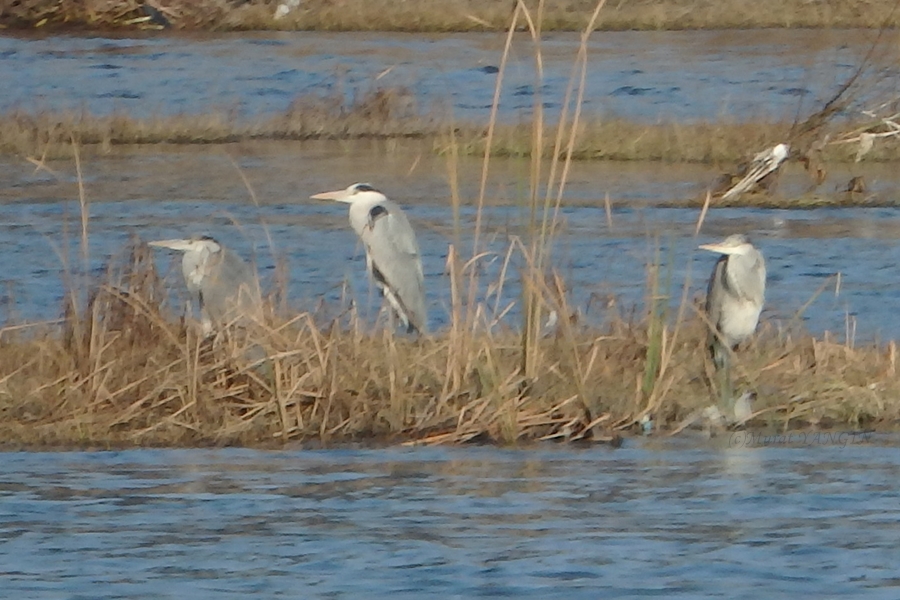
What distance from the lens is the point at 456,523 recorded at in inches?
294

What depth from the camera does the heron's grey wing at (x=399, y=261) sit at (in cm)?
1123

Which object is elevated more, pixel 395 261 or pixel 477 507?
pixel 395 261

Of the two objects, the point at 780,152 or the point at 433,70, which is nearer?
the point at 780,152

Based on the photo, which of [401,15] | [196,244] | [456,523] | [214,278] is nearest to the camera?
[456,523]

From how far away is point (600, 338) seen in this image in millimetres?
9062

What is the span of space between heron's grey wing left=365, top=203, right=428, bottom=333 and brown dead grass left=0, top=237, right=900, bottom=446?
203 cm

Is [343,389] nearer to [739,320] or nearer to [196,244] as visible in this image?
[739,320]

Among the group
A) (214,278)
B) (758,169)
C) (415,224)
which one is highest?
(214,278)

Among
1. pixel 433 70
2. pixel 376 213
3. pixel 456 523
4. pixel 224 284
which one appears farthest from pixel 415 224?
pixel 433 70

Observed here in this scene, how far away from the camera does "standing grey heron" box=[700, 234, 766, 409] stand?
9.41 m

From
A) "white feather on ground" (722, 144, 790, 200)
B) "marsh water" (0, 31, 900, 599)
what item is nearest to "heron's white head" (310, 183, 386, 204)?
"marsh water" (0, 31, 900, 599)

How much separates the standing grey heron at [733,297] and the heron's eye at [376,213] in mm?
2264

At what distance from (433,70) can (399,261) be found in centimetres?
1696

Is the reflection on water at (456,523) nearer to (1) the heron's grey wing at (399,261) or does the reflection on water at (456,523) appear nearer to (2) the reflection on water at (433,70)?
(1) the heron's grey wing at (399,261)
